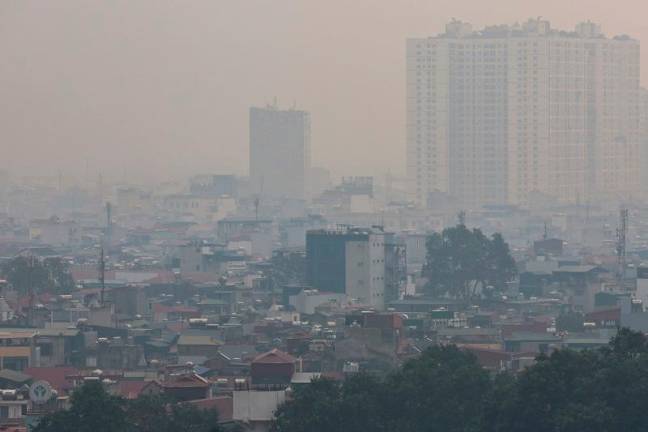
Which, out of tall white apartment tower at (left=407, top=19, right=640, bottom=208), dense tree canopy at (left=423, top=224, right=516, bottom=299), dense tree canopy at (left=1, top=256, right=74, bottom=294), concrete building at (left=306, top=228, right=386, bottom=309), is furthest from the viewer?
tall white apartment tower at (left=407, top=19, right=640, bottom=208)

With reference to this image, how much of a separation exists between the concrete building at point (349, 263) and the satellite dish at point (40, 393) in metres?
15.4

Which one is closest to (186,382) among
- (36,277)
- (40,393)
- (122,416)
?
(40,393)

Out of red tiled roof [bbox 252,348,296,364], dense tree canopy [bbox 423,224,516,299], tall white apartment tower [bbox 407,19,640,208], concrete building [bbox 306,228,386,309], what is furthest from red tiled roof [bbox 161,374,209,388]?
tall white apartment tower [bbox 407,19,640,208]

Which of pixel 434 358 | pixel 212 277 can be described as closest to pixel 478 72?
pixel 212 277

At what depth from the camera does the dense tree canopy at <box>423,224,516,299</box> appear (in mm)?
41656

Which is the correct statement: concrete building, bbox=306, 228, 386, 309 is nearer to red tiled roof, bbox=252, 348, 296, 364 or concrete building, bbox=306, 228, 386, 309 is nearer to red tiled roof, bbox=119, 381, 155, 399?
red tiled roof, bbox=119, 381, 155, 399

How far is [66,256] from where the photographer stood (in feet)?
183

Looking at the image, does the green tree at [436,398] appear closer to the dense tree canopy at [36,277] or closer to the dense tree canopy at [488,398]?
the dense tree canopy at [488,398]

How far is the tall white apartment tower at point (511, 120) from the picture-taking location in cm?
9394

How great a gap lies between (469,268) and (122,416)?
2365 cm

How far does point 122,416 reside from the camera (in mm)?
18625

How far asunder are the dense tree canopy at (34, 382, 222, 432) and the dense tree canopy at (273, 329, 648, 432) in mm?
708

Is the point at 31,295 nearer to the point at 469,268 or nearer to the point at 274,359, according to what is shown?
the point at 469,268

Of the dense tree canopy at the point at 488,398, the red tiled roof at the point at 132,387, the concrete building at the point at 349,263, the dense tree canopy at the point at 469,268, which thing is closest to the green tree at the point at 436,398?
the dense tree canopy at the point at 488,398
